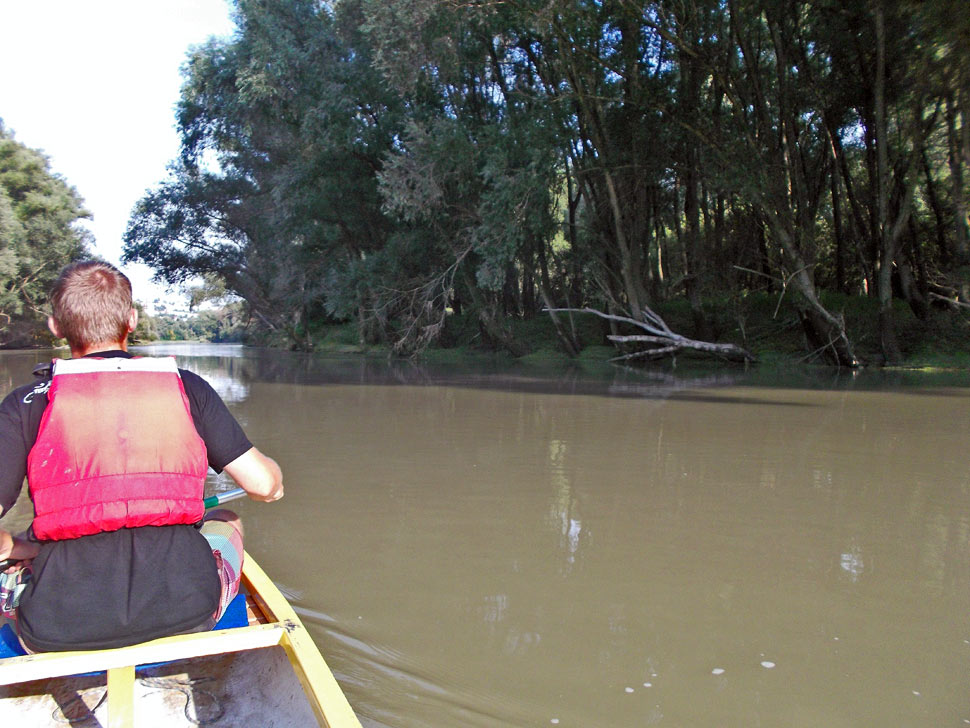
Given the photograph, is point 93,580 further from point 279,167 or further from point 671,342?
point 279,167

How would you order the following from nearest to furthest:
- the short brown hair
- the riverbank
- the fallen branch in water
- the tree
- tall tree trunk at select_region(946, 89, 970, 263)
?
the short brown hair < tall tree trunk at select_region(946, 89, 970, 263) < the riverbank < the fallen branch in water < the tree

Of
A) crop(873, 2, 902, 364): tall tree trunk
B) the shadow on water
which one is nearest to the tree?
the shadow on water

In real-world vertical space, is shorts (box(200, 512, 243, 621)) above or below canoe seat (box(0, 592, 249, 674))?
above

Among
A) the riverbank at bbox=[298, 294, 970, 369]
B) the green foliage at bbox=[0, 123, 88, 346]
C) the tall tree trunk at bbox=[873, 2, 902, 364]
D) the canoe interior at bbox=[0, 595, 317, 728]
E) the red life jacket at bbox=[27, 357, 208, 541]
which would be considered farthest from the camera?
the green foliage at bbox=[0, 123, 88, 346]

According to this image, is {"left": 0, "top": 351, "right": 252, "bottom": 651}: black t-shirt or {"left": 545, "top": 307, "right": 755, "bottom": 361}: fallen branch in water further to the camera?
{"left": 545, "top": 307, "right": 755, "bottom": 361}: fallen branch in water

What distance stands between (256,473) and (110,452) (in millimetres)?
438

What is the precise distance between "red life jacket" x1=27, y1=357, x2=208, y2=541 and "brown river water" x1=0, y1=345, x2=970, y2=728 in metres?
1.18

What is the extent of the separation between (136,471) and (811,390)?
41.8ft

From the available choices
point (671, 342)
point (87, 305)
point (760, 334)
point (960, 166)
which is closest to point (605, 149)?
point (671, 342)

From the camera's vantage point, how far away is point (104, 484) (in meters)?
2.02

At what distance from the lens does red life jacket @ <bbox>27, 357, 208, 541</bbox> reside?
201cm

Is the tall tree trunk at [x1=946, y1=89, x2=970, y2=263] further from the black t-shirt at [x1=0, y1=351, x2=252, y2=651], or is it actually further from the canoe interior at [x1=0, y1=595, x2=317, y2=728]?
the black t-shirt at [x1=0, y1=351, x2=252, y2=651]

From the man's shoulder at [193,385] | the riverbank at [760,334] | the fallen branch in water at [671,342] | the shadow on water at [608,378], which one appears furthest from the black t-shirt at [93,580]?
the riverbank at [760,334]

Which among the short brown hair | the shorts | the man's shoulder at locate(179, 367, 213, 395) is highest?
the short brown hair
